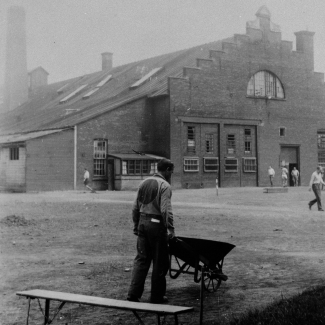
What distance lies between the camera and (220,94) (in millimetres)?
39094

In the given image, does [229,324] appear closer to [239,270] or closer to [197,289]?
[197,289]

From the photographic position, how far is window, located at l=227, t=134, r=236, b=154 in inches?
1569

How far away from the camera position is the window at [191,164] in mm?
37656

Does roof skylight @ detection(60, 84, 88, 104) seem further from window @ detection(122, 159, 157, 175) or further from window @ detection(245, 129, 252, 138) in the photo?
window @ detection(245, 129, 252, 138)

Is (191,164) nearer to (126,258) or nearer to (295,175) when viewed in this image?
(295,175)

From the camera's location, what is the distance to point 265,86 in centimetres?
4172

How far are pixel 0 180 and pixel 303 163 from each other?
904 inches

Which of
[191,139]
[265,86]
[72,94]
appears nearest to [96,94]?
[72,94]

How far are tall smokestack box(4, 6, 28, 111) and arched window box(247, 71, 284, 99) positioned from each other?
17.4 meters

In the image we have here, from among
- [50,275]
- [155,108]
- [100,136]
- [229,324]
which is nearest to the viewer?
[229,324]

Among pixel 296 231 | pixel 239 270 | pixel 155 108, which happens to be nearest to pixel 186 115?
pixel 155 108

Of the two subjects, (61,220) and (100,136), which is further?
(100,136)

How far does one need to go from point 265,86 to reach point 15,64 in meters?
24.1

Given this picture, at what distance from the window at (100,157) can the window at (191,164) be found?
5.60 m
